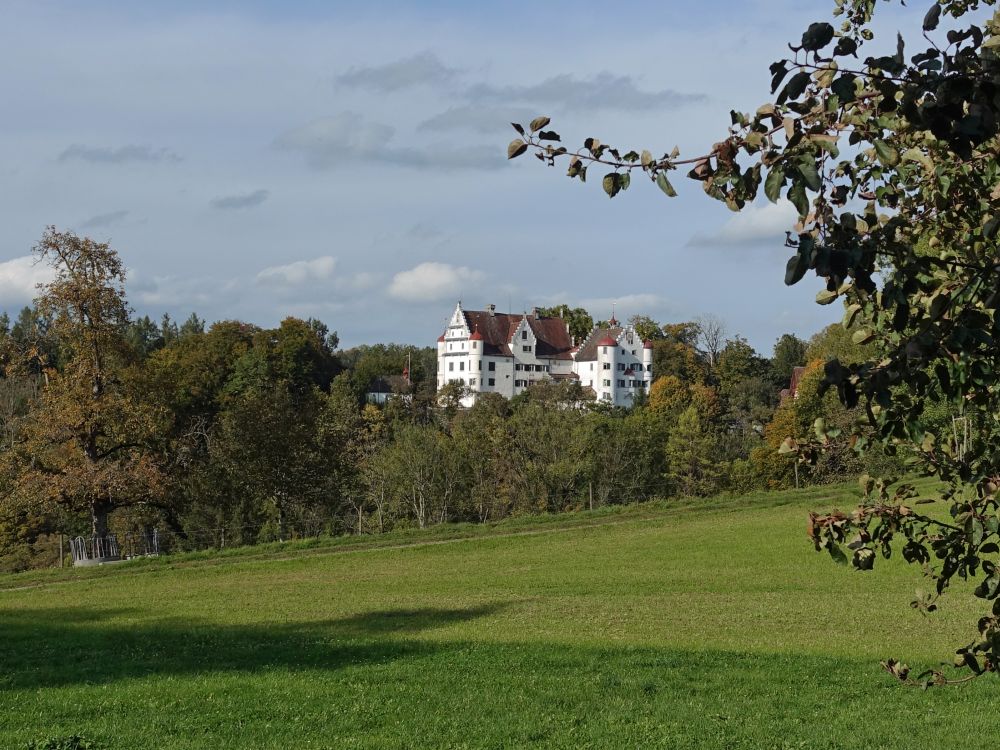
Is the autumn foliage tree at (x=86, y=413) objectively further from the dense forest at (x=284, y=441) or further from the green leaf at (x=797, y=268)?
the green leaf at (x=797, y=268)

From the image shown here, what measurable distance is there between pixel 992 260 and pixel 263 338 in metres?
104

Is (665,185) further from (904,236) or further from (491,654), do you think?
(491,654)

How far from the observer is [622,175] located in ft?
13.9

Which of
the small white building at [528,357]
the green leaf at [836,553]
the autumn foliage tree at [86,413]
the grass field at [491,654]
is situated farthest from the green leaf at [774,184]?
the small white building at [528,357]

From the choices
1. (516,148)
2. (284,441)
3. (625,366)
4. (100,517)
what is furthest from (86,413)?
(625,366)

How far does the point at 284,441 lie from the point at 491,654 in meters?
30.8

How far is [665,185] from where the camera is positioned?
4031 mm

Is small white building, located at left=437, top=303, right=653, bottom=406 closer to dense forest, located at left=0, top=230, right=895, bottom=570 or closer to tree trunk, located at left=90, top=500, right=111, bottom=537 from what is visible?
dense forest, located at left=0, top=230, right=895, bottom=570

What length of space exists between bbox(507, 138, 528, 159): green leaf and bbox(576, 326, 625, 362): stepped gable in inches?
5142

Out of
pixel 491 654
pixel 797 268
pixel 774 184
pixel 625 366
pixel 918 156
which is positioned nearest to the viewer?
pixel 797 268

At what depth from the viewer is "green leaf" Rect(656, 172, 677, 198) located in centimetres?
402

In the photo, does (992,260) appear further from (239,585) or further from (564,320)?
(564,320)

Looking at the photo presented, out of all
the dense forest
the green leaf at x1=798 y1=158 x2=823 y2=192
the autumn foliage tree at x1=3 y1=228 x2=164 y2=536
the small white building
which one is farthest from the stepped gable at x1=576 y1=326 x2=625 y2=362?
the green leaf at x1=798 y1=158 x2=823 y2=192

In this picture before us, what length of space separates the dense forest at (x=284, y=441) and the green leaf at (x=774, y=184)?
2.12m
